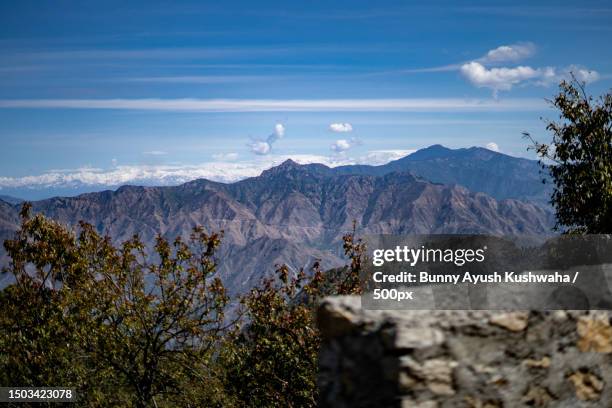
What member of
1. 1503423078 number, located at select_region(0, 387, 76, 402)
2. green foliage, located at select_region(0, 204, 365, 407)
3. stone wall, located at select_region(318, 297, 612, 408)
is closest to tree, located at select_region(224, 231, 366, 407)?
green foliage, located at select_region(0, 204, 365, 407)

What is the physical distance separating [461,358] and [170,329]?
16.1m

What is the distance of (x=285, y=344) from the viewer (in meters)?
16.6

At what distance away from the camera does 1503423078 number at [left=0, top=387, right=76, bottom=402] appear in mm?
19641

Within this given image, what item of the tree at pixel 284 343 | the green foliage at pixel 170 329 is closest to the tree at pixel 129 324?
the green foliage at pixel 170 329

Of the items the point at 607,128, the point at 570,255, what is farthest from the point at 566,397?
the point at 607,128

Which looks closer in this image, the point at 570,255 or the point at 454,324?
the point at 454,324

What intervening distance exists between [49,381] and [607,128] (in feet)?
87.0

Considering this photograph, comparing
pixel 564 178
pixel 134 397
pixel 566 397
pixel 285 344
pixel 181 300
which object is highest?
pixel 564 178

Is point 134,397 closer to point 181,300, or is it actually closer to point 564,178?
point 181,300

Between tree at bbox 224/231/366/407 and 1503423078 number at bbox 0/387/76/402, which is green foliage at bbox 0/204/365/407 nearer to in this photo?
tree at bbox 224/231/366/407

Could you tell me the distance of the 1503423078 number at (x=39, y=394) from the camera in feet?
64.4

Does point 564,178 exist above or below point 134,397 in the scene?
above

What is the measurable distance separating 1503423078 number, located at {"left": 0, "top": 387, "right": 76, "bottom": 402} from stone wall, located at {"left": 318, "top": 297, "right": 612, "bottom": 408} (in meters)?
18.4

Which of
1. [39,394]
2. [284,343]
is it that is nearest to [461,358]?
[284,343]
